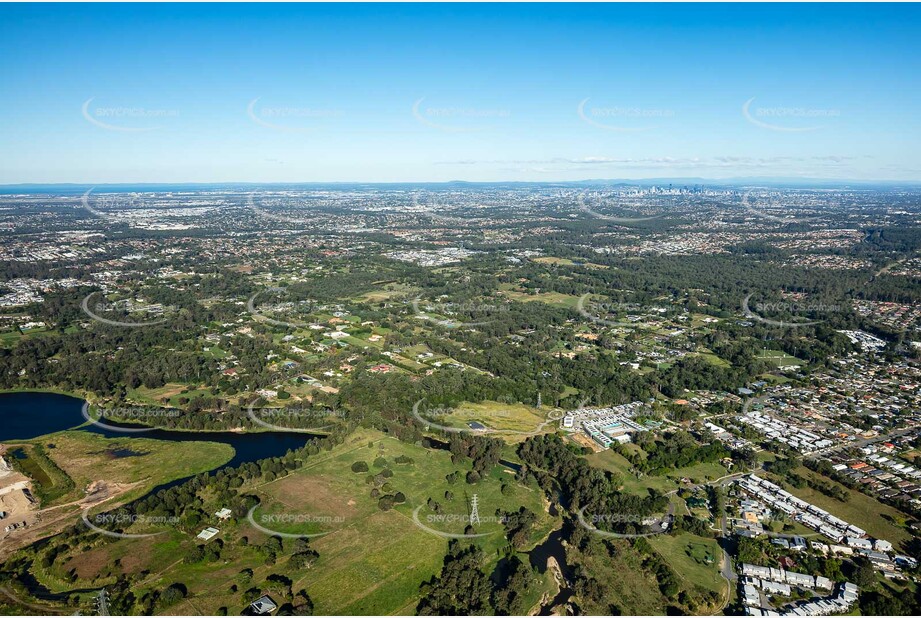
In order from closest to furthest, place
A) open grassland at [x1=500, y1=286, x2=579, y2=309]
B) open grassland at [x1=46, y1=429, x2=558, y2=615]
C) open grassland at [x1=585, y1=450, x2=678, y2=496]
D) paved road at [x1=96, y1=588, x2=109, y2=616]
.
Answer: paved road at [x1=96, y1=588, x2=109, y2=616]
open grassland at [x1=46, y1=429, x2=558, y2=615]
open grassland at [x1=585, y1=450, x2=678, y2=496]
open grassland at [x1=500, y1=286, x2=579, y2=309]

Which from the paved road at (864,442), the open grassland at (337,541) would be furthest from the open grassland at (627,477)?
the paved road at (864,442)

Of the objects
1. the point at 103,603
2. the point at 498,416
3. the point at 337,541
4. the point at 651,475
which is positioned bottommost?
the point at 651,475

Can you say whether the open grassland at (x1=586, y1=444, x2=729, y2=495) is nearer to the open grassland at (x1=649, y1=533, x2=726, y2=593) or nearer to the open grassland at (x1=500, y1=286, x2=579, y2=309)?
the open grassland at (x1=649, y1=533, x2=726, y2=593)

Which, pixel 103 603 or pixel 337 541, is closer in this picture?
pixel 103 603

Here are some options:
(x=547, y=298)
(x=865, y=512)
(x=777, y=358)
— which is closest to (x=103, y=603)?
(x=865, y=512)

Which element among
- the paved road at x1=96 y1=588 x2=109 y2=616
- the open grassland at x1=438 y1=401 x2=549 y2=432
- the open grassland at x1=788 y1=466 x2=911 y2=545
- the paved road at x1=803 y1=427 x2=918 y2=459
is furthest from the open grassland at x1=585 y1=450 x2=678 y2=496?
the paved road at x1=96 y1=588 x2=109 y2=616

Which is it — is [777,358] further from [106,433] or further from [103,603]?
[106,433]

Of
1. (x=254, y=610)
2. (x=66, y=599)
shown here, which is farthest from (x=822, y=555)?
(x=66, y=599)

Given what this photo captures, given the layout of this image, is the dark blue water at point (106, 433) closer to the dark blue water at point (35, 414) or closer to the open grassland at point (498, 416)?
the dark blue water at point (35, 414)
